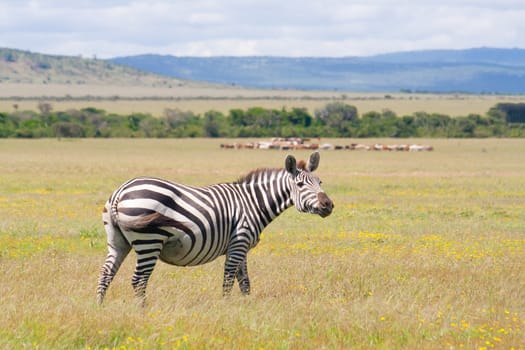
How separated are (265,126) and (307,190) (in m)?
84.0

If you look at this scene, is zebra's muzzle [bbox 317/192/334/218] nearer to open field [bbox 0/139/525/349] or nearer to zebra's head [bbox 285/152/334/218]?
zebra's head [bbox 285/152/334/218]

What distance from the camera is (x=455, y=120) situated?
91.1 meters

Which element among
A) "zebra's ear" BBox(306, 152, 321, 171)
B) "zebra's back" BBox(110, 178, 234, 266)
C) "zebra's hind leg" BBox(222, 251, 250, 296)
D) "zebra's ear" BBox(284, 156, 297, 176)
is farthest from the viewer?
"zebra's ear" BBox(306, 152, 321, 171)

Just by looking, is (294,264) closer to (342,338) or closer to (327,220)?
(342,338)

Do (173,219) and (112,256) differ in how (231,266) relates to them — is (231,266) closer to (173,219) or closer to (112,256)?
(173,219)

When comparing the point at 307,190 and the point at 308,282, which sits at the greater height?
the point at 307,190

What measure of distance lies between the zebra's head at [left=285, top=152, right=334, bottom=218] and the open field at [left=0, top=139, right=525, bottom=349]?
103 centimetres

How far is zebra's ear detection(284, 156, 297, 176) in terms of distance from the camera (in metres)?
10.5

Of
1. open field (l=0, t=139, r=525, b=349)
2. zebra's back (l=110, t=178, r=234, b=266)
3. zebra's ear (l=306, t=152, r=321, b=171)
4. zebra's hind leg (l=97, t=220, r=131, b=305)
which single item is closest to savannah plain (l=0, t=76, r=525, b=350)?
open field (l=0, t=139, r=525, b=349)

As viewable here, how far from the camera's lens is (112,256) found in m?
9.96

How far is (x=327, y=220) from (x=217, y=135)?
2522 inches

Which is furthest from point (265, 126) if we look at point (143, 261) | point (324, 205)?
point (143, 261)

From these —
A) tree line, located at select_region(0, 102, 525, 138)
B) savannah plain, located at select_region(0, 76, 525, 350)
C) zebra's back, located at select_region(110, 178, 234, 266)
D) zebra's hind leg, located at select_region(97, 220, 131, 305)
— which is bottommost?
tree line, located at select_region(0, 102, 525, 138)

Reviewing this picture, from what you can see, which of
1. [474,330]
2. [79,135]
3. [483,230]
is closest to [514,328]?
[474,330]
